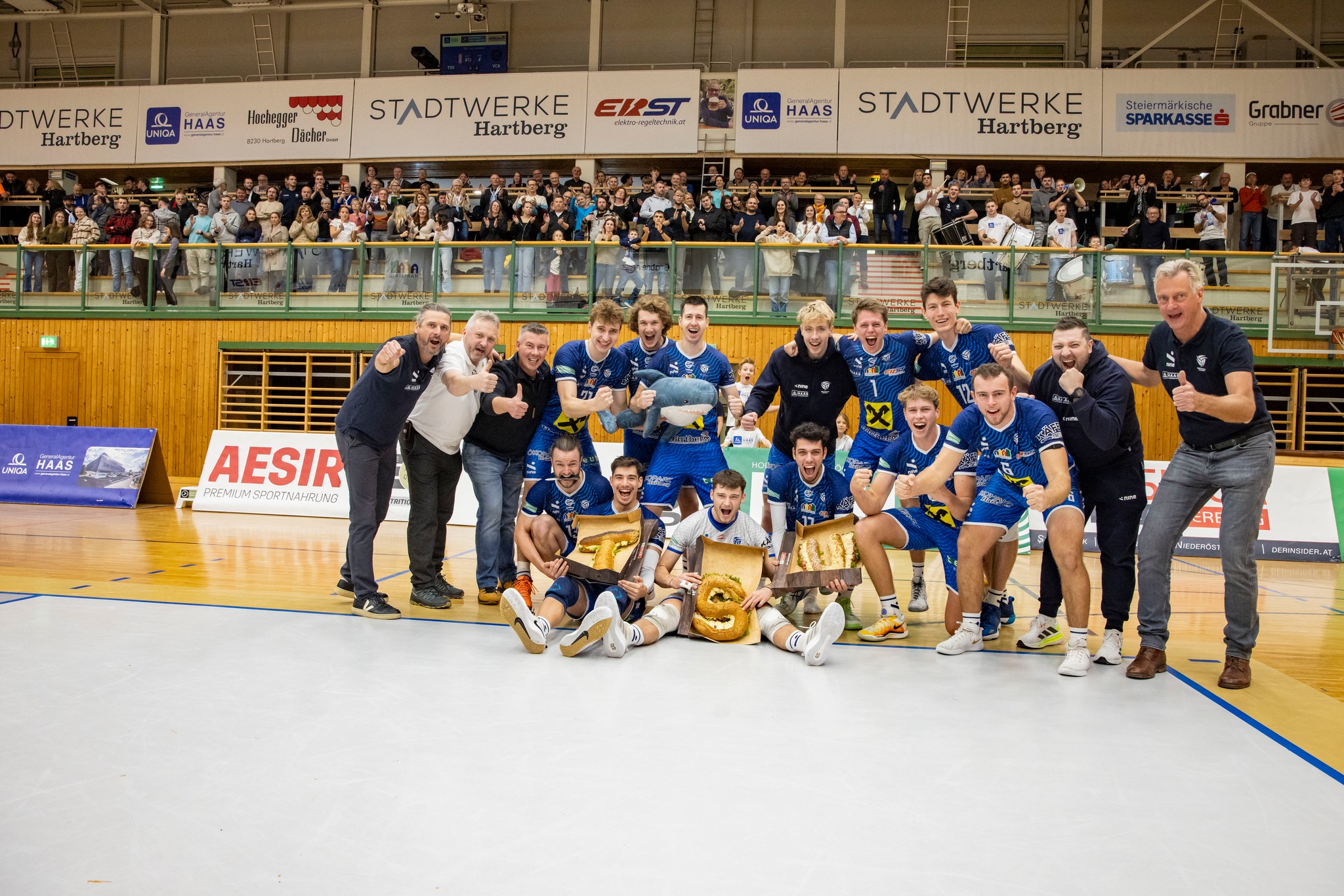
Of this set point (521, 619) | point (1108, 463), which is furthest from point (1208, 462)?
point (521, 619)

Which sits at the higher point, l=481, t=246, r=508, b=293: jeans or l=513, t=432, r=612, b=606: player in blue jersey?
l=481, t=246, r=508, b=293: jeans

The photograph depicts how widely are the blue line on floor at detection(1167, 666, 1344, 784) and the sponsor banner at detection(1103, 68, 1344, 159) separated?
16.1 m

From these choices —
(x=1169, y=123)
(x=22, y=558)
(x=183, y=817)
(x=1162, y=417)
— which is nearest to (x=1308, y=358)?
(x=1162, y=417)

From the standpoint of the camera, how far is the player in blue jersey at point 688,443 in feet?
19.6

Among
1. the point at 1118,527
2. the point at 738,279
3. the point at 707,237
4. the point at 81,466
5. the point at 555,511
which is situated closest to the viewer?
the point at 1118,527

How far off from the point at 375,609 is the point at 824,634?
288 centimetres

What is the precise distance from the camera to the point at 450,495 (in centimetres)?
627

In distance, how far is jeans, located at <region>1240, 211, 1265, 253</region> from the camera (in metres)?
15.4

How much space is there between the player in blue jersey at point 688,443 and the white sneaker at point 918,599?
1952 mm

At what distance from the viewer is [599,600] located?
464cm

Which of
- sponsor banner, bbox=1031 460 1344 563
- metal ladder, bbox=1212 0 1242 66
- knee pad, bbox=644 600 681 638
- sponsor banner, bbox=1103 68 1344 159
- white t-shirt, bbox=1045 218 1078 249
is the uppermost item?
metal ladder, bbox=1212 0 1242 66

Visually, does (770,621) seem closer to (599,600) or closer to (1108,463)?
(599,600)

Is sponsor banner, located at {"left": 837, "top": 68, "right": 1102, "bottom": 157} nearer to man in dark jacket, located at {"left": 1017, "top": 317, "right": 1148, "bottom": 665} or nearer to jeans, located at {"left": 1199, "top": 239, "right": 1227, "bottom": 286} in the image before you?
jeans, located at {"left": 1199, "top": 239, "right": 1227, "bottom": 286}

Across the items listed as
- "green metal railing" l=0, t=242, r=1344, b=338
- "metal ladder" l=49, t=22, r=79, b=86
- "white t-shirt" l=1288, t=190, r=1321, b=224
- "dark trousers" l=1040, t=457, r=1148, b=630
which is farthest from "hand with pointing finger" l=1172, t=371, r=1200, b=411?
"metal ladder" l=49, t=22, r=79, b=86
